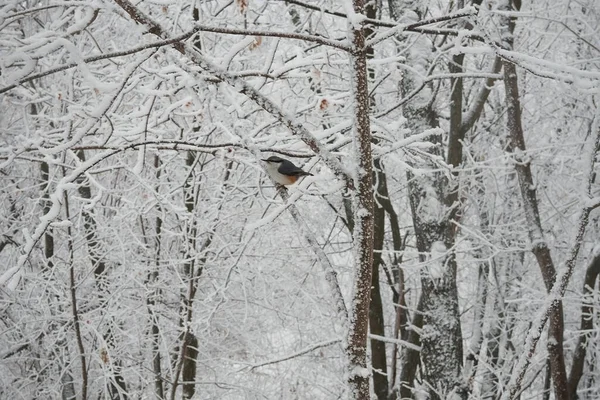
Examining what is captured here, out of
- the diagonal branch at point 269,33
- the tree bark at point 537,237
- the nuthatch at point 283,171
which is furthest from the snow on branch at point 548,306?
the diagonal branch at point 269,33

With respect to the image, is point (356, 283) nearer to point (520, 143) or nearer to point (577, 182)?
point (520, 143)

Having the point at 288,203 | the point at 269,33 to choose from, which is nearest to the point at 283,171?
the point at 288,203

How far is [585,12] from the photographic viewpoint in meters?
6.05

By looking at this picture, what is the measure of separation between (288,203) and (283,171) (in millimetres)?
546

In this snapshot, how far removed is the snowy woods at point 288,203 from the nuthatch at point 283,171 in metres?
0.07

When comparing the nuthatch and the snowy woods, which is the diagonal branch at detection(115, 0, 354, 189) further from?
the nuthatch

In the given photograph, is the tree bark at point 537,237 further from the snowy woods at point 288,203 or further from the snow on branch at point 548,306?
the snow on branch at point 548,306

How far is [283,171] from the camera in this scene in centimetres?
244

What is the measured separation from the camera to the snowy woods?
2775mm

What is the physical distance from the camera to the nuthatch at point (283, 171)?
2.43 meters

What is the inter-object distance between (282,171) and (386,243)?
6.52 meters

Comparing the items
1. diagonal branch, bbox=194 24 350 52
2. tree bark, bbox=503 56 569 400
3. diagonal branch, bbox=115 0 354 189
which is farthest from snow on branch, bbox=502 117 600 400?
diagonal branch, bbox=194 24 350 52

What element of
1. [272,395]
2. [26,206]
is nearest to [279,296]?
[272,395]

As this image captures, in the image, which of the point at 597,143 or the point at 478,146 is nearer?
the point at 597,143
